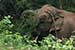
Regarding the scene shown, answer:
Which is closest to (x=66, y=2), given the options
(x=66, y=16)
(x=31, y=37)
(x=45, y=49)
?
(x=66, y=16)

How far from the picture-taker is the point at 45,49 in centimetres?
964

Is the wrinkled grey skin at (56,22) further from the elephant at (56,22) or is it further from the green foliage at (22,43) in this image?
the green foliage at (22,43)

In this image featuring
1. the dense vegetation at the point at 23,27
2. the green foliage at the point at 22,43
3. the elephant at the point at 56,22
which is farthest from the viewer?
the elephant at the point at 56,22

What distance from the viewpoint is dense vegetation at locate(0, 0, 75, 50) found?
9.75 m

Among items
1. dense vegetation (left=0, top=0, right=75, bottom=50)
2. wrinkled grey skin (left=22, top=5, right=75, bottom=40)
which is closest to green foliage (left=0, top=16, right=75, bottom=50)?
dense vegetation (left=0, top=0, right=75, bottom=50)

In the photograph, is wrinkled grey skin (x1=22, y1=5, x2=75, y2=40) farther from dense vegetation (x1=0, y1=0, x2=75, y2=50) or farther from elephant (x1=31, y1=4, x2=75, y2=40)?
dense vegetation (x1=0, y1=0, x2=75, y2=50)

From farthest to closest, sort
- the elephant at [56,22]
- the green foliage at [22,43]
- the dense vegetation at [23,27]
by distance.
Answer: the elephant at [56,22] < the dense vegetation at [23,27] < the green foliage at [22,43]

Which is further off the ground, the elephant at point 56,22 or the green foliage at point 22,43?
the elephant at point 56,22

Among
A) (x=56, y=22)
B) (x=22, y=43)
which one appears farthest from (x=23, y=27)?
(x=22, y=43)

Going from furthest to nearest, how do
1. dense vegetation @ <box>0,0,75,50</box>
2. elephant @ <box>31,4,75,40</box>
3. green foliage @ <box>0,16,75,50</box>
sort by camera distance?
1. elephant @ <box>31,4,75,40</box>
2. dense vegetation @ <box>0,0,75,50</box>
3. green foliage @ <box>0,16,75,50</box>

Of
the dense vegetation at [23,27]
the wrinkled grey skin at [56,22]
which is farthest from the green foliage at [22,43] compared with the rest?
the wrinkled grey skin at [56,22]

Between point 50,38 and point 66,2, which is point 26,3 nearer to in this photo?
point 66,2

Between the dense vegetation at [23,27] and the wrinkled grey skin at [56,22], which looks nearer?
the dense vegetation at [23,27]

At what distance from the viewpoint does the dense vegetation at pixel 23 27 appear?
975 centimetres
